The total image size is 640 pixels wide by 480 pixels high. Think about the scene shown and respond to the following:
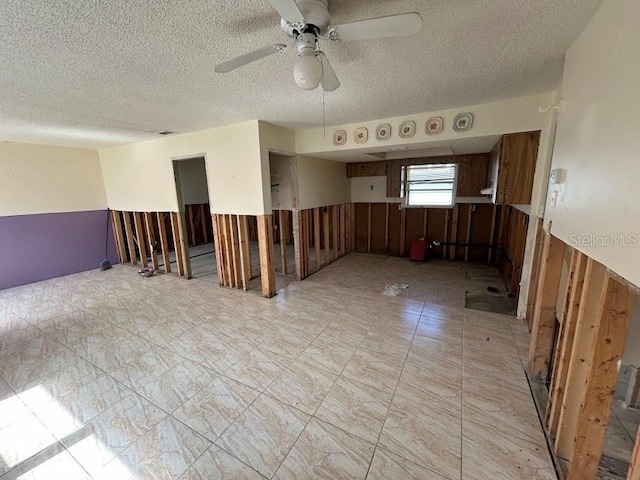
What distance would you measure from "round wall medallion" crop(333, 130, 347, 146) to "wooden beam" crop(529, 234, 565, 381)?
280 cm

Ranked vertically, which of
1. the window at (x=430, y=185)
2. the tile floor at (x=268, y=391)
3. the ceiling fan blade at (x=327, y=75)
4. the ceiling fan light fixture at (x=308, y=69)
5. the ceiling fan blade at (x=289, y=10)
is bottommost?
the tile floor at (x=268, y=391)

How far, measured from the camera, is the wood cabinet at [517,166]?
9.37 ft

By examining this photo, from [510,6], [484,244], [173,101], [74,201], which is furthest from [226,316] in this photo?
[484,244]

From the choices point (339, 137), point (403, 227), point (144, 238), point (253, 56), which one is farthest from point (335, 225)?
point (253, 56)

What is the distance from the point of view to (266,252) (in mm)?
3846

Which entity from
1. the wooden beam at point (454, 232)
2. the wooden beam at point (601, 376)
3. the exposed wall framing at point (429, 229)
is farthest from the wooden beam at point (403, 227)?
the wooden beam at point (601, 376)

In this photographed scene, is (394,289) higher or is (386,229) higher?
(386,229)

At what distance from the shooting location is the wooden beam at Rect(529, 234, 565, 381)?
6.86 ft

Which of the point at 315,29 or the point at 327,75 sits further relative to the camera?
the point at 327,75

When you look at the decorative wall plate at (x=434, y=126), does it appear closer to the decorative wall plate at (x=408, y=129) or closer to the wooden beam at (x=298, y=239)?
the decorative wall plate at (x=408, y=129)

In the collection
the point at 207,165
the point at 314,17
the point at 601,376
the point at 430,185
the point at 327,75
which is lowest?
the point at 601,376

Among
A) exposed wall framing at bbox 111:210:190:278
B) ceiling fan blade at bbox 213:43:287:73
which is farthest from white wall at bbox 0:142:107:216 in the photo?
ceiling fan blade at bbox 213:43:287:73

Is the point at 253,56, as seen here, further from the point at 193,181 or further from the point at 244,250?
the point at 193,181

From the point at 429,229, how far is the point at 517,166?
3.08m
